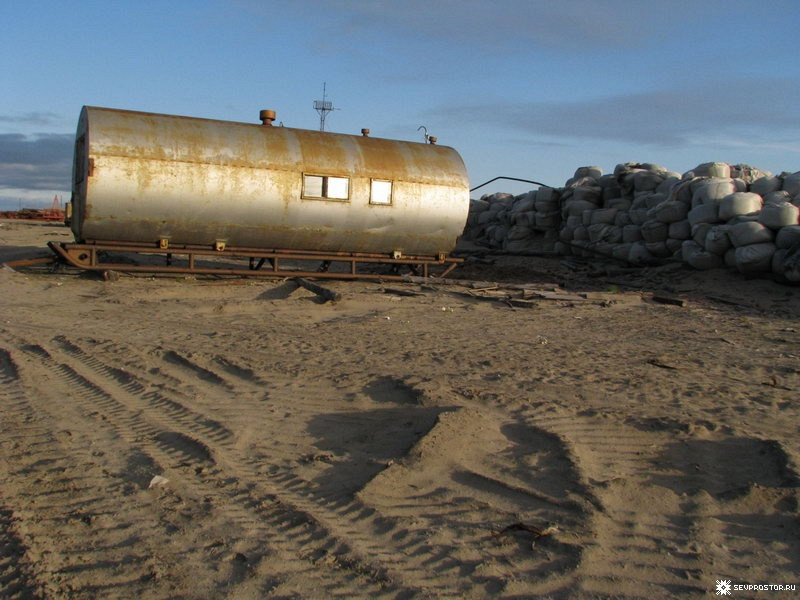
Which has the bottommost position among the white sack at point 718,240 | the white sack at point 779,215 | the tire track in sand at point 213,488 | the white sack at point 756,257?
the tire track in sand at point 213,488

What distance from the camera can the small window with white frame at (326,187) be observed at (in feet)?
41.0

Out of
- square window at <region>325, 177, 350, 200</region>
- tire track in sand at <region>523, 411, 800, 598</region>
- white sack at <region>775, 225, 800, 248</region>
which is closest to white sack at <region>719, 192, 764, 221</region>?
white sack at <region>775, 225, 800, 248</region>

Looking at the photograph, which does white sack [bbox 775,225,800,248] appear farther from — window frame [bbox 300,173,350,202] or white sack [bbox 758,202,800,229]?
window frame [bbox 300,173,350,202]

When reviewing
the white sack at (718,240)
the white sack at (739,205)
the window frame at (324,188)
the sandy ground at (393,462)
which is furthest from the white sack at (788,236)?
the window frame at (324,188)

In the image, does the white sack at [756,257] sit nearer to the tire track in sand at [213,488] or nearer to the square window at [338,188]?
the square window at [338,188]

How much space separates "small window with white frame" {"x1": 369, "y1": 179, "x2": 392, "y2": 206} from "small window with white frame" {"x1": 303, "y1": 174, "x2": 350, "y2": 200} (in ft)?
1.41

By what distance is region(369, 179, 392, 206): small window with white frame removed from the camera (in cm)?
1290

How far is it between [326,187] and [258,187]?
1.17 meters

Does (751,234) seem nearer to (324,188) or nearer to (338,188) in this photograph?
(338,188)

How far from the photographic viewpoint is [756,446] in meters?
4.62

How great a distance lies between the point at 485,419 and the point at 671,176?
12.6 metres

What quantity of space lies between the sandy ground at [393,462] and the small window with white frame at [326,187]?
432 centimetres

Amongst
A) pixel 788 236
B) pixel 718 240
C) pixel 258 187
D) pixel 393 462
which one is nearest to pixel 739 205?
pixel 718 240

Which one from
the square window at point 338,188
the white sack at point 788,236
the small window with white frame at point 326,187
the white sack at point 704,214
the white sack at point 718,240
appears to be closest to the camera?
the white sack at point 788,236
